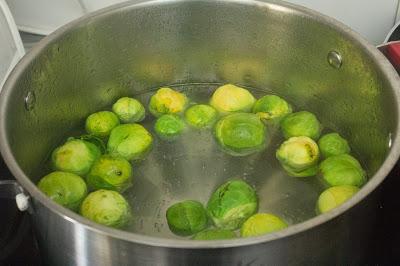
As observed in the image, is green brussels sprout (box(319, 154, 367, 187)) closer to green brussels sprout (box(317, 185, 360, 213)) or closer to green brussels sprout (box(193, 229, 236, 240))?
green brussels sprout (box(317, 185, 360, 213))

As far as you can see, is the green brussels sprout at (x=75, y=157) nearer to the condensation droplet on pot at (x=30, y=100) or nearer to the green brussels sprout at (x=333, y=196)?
the condensation droplet on pot at (x=30, y=100)

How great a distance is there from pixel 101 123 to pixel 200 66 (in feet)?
0.97

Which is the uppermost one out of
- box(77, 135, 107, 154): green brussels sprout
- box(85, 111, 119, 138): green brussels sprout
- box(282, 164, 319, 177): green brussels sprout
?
box(85, 111, 119, 138): green brussels sprout

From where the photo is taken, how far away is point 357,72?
3.94ft

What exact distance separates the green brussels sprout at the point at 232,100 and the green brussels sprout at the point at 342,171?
253 millimetres

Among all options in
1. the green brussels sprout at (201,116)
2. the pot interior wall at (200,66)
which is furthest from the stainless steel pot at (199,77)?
the green brussels sprout at (201,116)

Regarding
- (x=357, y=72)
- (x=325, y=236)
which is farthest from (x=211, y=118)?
(x=325, y=236)

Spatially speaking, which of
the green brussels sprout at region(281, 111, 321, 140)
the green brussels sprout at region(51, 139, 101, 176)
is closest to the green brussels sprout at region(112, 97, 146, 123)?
the green brussels sprout at region(51, 139, 101, 176)

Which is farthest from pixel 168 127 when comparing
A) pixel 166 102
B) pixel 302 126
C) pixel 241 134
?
pixel 302 126

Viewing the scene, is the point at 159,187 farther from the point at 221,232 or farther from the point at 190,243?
the point at 190,243

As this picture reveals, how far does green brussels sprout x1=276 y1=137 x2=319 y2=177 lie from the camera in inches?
48.2

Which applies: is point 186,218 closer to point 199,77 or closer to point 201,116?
point 201,116

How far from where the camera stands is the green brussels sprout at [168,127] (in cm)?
134

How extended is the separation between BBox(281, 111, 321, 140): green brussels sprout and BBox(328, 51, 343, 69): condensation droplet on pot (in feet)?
0.42
